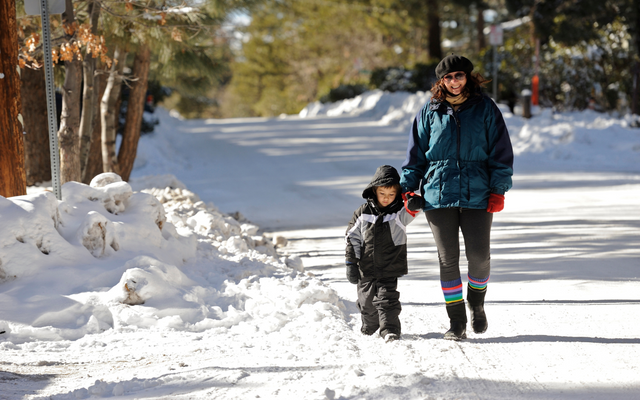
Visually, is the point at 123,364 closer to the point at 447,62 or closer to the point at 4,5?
the point at 447,62

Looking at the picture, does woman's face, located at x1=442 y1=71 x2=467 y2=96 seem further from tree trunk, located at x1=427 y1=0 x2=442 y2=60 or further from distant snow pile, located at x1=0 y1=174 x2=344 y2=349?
tree trunk, located at x1=427 y1=0 x2=442 y2=60

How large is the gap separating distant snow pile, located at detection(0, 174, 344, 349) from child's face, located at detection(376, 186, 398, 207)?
1.00 m

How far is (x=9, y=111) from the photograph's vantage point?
5.62 metres

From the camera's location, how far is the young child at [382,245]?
156 inches

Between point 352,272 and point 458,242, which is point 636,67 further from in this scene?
point 352,272

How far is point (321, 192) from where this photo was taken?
11.5 metres

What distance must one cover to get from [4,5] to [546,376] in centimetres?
537

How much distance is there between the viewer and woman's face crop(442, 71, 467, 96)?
3.76m

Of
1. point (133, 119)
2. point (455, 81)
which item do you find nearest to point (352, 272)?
point (455, 81)

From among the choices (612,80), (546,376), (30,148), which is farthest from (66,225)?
(612,80)

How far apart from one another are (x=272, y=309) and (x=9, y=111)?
307 centimetres

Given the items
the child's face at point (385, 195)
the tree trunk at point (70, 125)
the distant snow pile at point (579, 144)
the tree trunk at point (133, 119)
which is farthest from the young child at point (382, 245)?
Result: the distant snow pile at point (579, 144)

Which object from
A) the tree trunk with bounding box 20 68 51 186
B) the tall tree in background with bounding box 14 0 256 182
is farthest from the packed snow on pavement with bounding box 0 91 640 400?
the tree trunk with bounding box 20 68 51 186

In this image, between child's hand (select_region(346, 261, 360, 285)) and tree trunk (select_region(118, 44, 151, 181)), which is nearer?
child's hand (select_region(346, 261, 360, 285))
